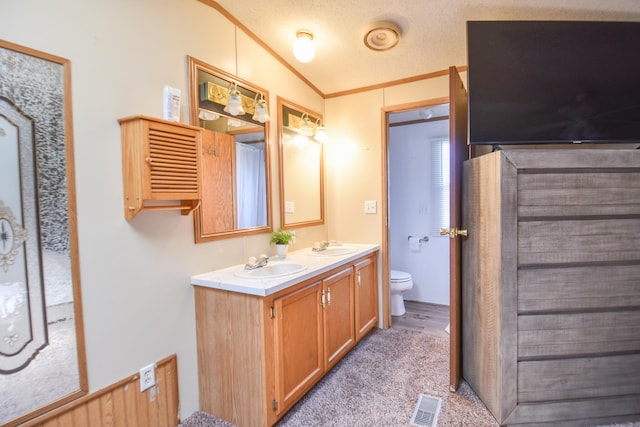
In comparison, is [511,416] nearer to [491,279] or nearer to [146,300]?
[491,279]

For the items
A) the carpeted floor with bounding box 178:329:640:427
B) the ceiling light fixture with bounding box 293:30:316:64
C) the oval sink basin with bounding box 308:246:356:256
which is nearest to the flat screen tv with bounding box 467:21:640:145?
the ceiling light fixture with bounding box 293:30:316:64

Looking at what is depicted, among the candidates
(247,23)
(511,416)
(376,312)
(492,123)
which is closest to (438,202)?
(376,312)

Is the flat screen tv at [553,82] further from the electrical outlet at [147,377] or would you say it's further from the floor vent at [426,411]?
the electrical outlet at [147,377]

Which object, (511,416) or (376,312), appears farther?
(376,312)

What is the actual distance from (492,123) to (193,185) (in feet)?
5.38

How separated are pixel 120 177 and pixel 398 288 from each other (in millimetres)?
2602

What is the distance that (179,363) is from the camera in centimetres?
171

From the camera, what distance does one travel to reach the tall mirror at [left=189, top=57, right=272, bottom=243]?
1.83 metres

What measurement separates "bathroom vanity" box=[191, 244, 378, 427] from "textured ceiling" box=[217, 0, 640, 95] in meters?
1.56

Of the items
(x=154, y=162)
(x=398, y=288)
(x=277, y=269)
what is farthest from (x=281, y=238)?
(x=398, y=288)

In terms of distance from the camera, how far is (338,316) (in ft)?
7.32

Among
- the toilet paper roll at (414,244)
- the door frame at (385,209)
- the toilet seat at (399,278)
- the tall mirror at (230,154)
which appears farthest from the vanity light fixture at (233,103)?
the toilet paper roll at (414,244)

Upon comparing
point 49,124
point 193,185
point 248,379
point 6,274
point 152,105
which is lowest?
point 248,379

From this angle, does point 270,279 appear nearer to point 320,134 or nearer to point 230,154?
point 230,154
